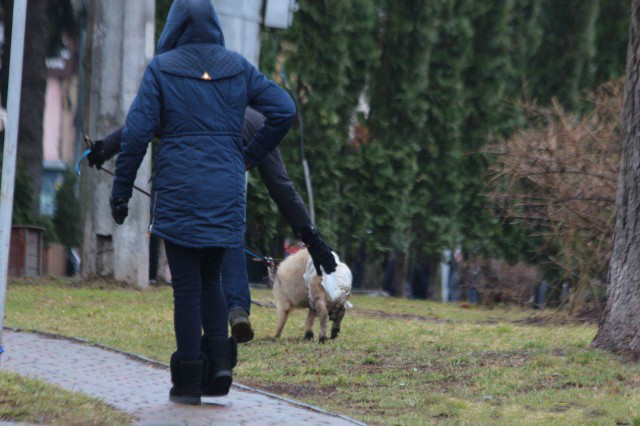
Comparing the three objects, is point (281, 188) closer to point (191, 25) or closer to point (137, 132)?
point (191, 25)

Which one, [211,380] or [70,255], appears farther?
[70,255]

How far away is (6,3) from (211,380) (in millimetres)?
12505

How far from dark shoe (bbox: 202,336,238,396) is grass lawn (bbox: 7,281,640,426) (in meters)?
0.98

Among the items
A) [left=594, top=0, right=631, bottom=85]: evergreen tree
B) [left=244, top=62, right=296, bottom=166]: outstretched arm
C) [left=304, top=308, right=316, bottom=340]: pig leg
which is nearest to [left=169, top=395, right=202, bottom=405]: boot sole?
[left=244, top=62, right=296, bottom=166]: outstretched arm

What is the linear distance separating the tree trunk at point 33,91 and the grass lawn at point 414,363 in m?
4.86

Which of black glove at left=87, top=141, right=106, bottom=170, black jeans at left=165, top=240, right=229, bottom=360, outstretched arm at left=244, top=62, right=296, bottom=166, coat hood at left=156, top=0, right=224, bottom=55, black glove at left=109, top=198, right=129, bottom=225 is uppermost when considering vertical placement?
coat hood at left=156, top=0, right=224, bottom=55

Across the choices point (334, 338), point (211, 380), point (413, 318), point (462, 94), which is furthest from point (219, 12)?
point (211, 380)

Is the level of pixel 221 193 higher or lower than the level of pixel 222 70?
lower

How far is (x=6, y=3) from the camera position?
57.5 feet

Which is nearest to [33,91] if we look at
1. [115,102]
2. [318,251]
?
[115,102]

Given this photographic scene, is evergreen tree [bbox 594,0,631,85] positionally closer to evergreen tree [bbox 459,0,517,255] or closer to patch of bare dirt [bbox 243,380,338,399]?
evergreen tree [bbox 459,0,517,255]

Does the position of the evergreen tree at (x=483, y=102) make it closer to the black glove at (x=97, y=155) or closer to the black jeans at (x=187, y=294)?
the black glove at (x=97, y=155)

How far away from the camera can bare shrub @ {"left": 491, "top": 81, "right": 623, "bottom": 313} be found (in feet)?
40.8

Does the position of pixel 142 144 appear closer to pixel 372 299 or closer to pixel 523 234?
pixel 372 299
